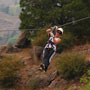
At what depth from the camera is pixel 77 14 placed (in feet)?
61.0

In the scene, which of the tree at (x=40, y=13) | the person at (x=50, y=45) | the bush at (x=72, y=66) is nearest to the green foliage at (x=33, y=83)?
the bush at (x=72, y=66)

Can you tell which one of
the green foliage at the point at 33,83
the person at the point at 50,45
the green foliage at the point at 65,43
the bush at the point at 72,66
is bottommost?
the green foliage at the point at 33,83

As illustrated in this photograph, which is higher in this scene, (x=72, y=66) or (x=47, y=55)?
(x=47, y=55)

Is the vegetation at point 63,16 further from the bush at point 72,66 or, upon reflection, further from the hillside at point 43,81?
the bush at point 72,66

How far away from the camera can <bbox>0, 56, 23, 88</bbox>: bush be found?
44.7 feet

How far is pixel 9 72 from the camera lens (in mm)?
13789

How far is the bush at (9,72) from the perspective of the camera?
13.6m

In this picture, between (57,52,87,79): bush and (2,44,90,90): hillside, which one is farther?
(57,52,87,79): bush

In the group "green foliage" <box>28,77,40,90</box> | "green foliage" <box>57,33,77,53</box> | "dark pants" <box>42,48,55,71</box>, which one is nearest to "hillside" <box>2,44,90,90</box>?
"green foliage" <box>28,77,40,90</box>

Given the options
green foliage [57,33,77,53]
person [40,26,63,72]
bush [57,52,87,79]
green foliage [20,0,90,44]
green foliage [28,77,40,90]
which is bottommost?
green foliage [28,77,40,90]

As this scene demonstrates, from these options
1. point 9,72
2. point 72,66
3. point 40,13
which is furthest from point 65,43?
point 9,72

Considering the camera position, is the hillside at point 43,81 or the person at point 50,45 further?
the hillside at point 43,81

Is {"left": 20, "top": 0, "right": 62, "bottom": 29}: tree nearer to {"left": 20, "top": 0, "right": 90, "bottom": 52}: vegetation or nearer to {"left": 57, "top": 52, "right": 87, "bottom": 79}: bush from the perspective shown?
{"left": 20, "top": 0, "right": 90, "bottom": 52}: vegetation

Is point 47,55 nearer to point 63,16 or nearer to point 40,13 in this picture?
point 63,16
